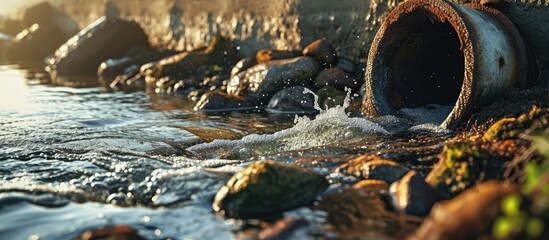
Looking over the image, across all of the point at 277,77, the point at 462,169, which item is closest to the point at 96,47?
the point at 277,77

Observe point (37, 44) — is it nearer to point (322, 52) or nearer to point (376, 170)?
point (322, 52)

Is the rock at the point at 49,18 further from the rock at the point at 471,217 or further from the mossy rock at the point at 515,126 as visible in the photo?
the rock at the point at 471,217

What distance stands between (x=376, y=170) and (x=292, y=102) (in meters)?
4.99

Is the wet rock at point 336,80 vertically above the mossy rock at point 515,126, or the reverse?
the mossy rock at point 515,126

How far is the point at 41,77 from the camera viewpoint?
16188mm

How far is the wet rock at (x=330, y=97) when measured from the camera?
9195 millimetres

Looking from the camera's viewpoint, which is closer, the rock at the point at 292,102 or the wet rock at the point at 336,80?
the rock at the point at 292,102

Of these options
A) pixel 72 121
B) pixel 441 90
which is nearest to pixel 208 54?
pixel 72 121

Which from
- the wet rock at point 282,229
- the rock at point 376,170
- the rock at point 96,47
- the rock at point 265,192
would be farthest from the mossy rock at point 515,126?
the rock at point 96,47

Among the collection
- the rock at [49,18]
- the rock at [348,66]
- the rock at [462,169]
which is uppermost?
the rock at [49,18]

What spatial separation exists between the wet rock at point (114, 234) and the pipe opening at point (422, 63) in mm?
4885

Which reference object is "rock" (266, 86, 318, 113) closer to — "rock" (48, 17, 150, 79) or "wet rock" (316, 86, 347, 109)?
"wet rock" (316, 86, 347, 109)

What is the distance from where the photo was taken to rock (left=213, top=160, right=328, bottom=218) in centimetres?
404

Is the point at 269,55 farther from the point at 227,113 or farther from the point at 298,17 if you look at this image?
the point at 227,113
